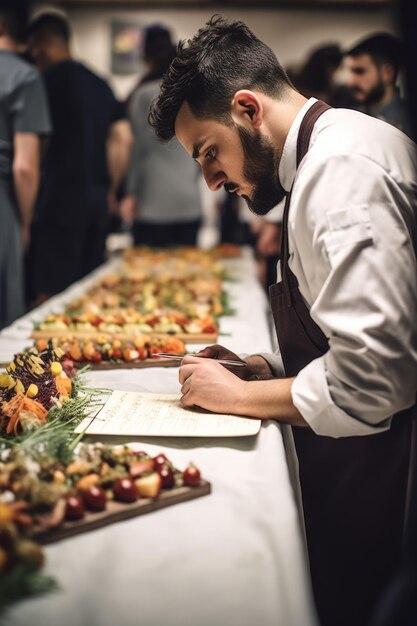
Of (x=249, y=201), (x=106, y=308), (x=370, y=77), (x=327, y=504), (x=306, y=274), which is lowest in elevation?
(x=327, y=504)

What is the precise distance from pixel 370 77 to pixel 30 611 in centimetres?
313

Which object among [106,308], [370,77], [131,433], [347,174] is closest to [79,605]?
[131,433]

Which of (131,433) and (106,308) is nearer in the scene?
(131,433)

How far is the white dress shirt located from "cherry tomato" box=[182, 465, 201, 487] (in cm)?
24

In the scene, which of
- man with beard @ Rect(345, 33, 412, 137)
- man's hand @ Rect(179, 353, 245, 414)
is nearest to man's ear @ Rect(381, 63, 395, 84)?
man with beard @ Rect(345, 33, 412, 137)

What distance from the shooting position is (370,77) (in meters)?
3.37

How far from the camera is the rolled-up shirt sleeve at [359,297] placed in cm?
109

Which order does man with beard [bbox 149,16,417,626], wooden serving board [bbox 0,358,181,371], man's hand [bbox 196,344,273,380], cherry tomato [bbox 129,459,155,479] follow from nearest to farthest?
1. cherry tomato [bbox 129,459,155,479]
2. man with beard [bbox 149,16,417,626]
3. man's hand [bbox 196,344,273,380]
4. wooden serving board [bbox 0,358,181,371]

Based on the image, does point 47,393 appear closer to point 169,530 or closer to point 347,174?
point 169,530

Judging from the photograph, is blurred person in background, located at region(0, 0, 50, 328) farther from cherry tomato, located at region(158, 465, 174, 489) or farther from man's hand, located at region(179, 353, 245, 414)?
cherry tomato, located at region(158, 465, 174, 489)

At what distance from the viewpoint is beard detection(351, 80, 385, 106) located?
11.1 feet

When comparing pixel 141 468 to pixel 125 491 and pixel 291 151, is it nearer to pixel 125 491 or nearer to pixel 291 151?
pixel 125 491

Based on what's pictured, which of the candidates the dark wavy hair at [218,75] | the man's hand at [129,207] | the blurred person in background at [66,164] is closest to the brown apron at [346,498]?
the dark wavy hair at [218,75]

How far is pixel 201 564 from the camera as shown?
850 millimetres
